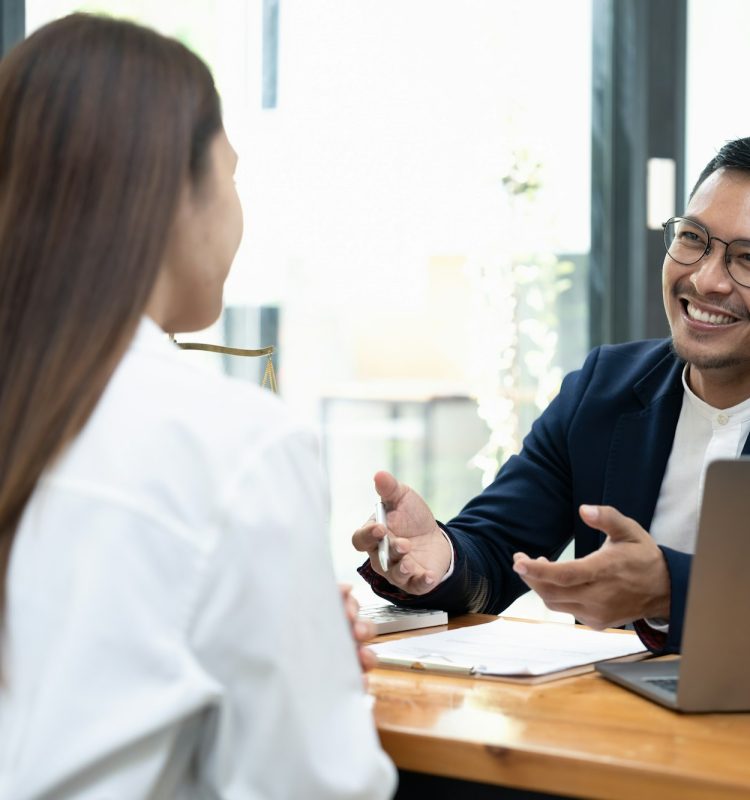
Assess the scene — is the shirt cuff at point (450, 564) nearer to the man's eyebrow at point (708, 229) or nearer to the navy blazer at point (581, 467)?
the navy blazer at point (581, 467)

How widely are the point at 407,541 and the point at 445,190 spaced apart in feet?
6.60

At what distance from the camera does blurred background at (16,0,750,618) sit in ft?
11.4

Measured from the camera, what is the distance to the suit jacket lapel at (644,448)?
198 cm

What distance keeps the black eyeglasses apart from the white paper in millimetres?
696

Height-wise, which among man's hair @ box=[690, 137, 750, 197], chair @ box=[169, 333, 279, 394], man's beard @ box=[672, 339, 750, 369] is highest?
man's hair @ box=[690, 137, 750, 197]

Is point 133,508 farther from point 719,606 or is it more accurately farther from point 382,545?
point 382,545

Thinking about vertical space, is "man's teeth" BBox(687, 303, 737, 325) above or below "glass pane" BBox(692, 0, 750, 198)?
below

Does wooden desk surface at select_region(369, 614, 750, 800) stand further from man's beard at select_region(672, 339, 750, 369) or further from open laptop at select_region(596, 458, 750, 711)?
man's beard at select_region(672, 339, 750, 369)

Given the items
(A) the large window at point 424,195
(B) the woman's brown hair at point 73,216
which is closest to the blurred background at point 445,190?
(A) the large window at point 424,195

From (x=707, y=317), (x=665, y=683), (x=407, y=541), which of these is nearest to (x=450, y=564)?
(x=407, y=541)

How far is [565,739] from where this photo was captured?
1.13m

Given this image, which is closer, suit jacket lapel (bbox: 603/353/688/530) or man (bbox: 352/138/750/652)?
man (bbox: 352/138/750/652)

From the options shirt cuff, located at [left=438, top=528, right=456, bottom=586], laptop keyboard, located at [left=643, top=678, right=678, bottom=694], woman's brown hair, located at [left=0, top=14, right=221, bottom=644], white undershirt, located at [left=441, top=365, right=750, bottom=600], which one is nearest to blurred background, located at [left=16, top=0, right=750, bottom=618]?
white undershirt, located at [left=441, top=365, right=750, bottom=600]

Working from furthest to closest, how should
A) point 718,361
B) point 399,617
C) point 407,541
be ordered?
point 718,361, point 407,541, point 399,617
